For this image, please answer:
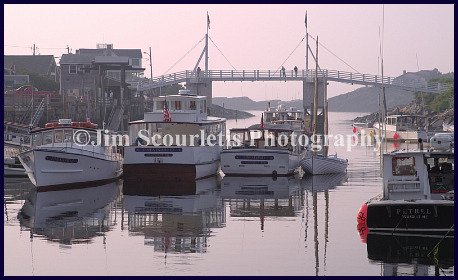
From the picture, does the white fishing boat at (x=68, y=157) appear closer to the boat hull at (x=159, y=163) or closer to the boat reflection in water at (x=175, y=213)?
the boat hull at (x=159, y=163)

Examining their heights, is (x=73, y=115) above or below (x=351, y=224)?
above

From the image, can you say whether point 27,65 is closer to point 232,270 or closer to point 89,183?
point 89,183

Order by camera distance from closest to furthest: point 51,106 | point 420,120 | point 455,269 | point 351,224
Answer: point 455,269 < point 351,224 < point 51,106 < point 420,120

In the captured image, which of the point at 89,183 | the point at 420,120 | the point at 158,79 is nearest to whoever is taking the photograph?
the point at 89,183

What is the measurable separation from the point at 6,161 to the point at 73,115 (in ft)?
111

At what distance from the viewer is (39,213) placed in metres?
29.6

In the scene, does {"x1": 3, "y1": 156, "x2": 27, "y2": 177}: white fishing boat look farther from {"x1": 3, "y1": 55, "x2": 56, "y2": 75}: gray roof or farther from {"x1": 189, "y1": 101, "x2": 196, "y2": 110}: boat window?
{"x1": 3, "y1": 55, "x2": 56, "y2": 75}: gray roof

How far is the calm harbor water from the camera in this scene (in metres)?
20.9

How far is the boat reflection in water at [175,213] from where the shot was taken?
24203mm

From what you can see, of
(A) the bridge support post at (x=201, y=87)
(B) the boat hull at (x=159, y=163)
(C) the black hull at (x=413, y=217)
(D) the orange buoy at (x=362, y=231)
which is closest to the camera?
(C) the black hull at (x=413, y=217)

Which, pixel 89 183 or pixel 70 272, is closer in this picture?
pixel 70 272

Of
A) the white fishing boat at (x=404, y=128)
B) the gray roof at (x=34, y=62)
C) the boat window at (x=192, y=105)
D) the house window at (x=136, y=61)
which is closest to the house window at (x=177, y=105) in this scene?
the boat window at (x=192, y=105)

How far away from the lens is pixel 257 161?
4225 centimetres

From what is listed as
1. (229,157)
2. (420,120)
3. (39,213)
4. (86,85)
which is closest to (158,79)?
(86,85)
